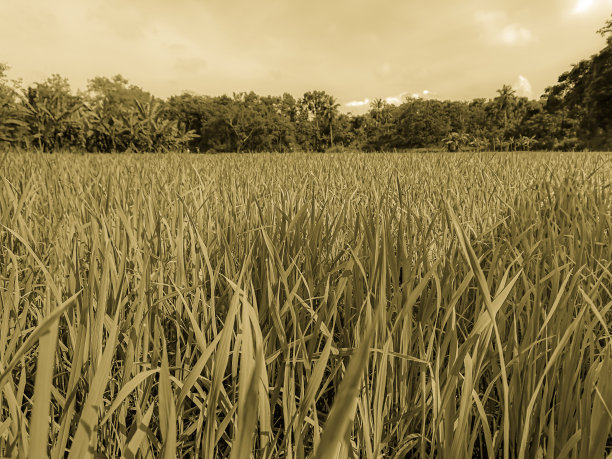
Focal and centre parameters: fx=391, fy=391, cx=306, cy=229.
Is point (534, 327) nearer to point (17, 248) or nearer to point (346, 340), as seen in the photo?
point (346, 340)

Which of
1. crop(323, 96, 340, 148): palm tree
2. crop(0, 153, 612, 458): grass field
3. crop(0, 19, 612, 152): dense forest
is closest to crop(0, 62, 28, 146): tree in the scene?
crop(0, 19, 612, 152): dense forest

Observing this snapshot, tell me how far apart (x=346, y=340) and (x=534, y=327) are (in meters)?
0.30

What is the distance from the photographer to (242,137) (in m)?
48.2

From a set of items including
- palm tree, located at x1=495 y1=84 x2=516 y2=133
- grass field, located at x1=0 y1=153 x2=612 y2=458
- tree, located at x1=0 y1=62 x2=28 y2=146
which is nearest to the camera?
grass field, located at x1=0 y1=153 x2=612 y2=458

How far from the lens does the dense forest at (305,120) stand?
33.6ft

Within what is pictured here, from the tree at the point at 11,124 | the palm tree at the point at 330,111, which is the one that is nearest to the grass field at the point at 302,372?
the tree at the point at 11,124

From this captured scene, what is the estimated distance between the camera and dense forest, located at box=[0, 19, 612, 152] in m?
10.2

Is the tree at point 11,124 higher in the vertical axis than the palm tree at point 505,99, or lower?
lower

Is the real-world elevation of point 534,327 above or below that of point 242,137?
below

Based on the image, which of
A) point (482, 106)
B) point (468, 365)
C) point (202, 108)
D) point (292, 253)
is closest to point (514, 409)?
point (468, 365)

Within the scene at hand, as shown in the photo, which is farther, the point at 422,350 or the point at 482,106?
the point at 482,106

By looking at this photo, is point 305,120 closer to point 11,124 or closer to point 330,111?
point 330,111

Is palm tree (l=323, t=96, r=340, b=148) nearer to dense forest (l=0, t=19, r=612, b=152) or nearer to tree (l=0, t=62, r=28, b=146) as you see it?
dense forest (l=0, t=19, r=612, b=152)

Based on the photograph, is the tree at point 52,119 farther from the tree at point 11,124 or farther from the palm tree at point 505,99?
the palm tree at point 505,99
